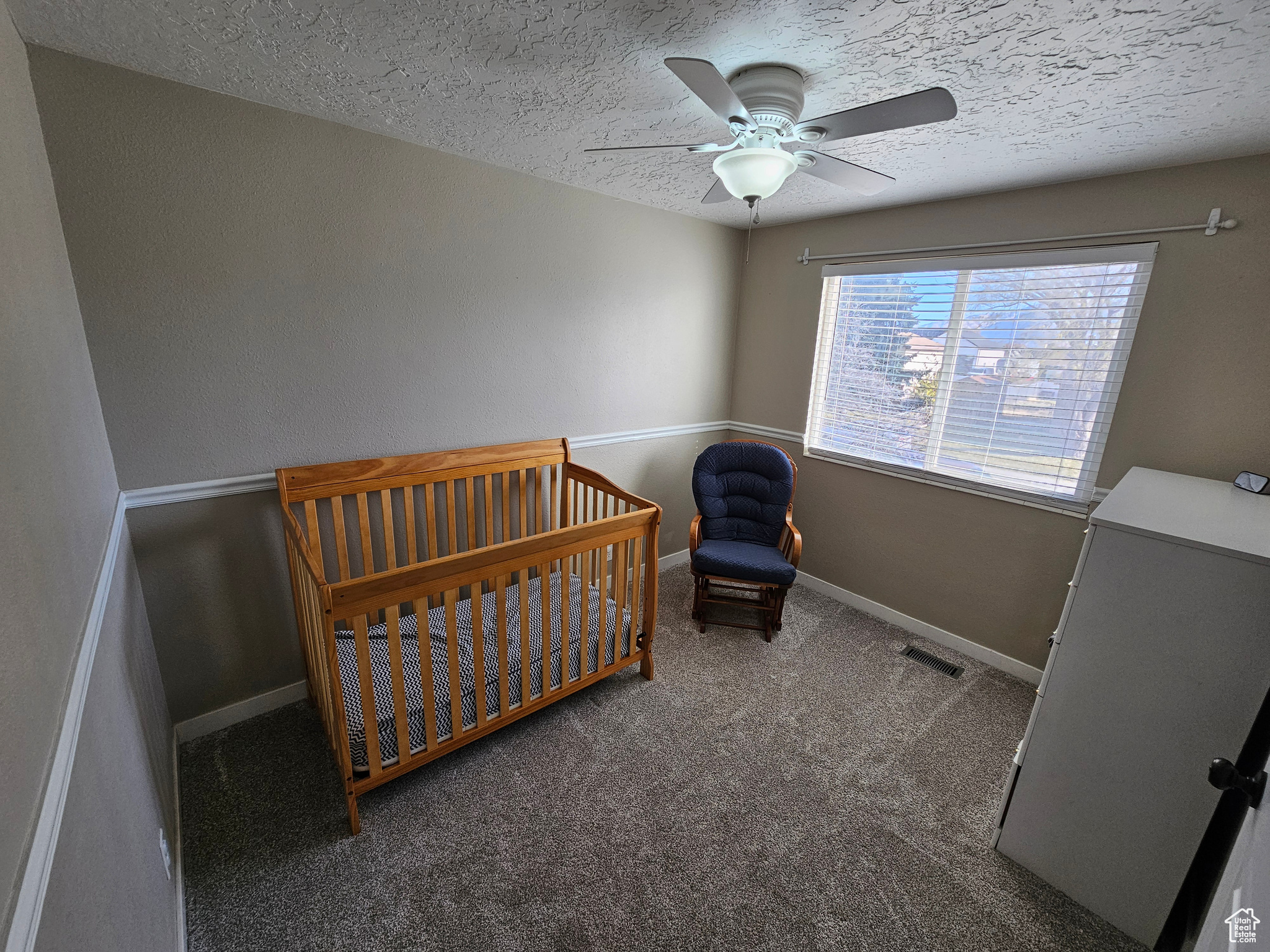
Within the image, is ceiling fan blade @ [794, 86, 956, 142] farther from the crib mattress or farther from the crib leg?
the crib leg

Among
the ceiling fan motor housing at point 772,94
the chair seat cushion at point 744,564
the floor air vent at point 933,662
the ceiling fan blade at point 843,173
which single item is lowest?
the floor air vent at point 933,662

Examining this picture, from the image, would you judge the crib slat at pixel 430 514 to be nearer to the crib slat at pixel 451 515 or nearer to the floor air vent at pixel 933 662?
the crib slat at pixel 451 515

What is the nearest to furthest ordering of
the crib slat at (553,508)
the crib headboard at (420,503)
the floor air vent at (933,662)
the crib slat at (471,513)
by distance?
the crib headboard at (420,503), the crib slat at (471,513), the floor air vent at (933,662), the crib slat at (553,508)

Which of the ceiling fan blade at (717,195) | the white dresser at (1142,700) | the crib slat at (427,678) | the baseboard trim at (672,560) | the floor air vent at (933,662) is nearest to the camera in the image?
the white dresser at (1142,700)

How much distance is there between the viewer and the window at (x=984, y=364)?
217 cm

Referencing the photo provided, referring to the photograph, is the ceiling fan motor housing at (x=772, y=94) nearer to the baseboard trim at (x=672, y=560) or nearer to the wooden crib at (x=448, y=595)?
the wooden crib at (x=448, y=595)

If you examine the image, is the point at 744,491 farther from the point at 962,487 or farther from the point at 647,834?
the point at 647,834

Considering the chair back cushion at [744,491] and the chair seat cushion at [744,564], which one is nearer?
the chair seat cushion at [744,564]

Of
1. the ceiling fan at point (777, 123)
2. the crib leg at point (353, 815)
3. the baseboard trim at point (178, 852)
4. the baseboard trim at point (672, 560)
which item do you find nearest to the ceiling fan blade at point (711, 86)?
the ceiling fan at point (777, 123)

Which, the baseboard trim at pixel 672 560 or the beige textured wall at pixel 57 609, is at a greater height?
the beige textured wall at pixel 57 609

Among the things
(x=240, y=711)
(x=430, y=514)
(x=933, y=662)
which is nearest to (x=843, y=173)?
(x=430, y=514)

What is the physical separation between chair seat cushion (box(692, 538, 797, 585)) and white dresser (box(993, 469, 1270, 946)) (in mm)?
1205

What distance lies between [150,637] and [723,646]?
2.34 metres

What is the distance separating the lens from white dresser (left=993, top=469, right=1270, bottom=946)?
1249 millimetres
